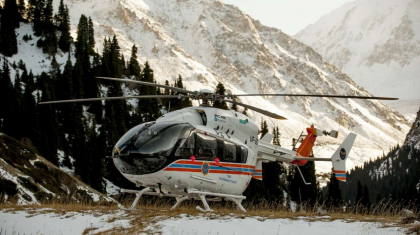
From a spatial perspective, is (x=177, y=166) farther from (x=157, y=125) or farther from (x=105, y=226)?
(x=105, y=226)

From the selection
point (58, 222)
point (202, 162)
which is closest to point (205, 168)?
point (202, 162)

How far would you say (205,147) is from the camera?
57.3 ft

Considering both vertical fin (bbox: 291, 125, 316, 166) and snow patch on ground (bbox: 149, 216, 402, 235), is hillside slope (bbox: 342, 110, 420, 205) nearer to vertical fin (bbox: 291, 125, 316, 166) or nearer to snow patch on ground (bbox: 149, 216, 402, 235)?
vertical fin (bbox: 291, 125, 316, 166)

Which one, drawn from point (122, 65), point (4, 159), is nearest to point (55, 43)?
point (122, 65)

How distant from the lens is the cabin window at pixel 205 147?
1723 centimetres

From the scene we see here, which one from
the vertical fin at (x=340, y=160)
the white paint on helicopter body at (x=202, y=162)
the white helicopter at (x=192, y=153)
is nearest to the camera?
the white helicopter at (x=192, y=153)

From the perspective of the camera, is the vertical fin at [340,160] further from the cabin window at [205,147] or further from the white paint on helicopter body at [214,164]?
the cabin window at [205,147]

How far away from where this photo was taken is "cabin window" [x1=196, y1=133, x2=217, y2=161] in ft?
56.5

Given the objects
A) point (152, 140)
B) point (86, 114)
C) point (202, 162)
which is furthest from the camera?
point (86, 114)

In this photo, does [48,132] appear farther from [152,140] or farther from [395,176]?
[395,176]

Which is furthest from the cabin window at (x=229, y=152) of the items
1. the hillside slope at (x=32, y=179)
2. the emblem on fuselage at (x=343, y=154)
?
the hillside slope at (x=32, y=179)

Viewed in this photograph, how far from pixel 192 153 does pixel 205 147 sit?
0.62 metres

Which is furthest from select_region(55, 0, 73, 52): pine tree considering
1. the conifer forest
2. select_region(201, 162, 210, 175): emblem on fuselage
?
select_region(201, 162, 210, 175): emblem on fuselage

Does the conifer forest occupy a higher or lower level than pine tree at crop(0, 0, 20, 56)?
lower
